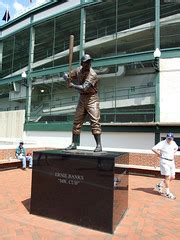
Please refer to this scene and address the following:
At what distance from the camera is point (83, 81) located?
19.9 ft

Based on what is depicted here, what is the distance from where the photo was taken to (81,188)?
17.0 feet

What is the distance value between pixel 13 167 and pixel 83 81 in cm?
744

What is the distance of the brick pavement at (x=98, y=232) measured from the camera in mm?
4559

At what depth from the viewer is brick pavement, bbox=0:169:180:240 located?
15.0ft

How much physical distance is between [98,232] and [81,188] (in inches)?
34.2

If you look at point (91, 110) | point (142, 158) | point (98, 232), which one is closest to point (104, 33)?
point (142, 158)

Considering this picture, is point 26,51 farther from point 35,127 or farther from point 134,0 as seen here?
point 134,0

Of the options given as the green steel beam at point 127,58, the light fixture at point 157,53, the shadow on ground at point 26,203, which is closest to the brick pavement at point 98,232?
the shadow on ground at point 26,203

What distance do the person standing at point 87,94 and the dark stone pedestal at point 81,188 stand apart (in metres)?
0.87

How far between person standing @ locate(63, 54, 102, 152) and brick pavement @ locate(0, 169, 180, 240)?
5.75 ft

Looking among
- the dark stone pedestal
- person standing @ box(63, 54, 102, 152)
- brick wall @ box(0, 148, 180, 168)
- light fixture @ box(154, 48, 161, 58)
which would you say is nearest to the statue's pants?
person standing @ box(63, 54, 102, 152)

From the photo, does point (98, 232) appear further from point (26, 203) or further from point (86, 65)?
point (86, 65)

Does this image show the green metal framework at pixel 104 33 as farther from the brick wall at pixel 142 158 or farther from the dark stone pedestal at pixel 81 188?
the dark stone pedestal at pixel 81 188

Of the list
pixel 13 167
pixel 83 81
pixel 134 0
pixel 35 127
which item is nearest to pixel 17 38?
pixel 35 127
